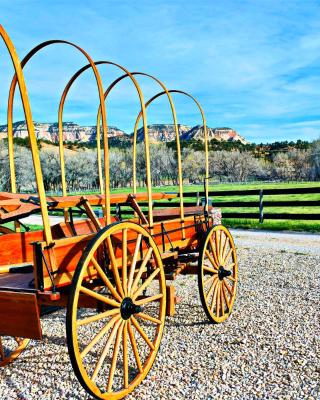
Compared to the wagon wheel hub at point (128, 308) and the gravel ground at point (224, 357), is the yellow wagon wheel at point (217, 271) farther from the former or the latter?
the wagon wheel hub at point (128, 308)

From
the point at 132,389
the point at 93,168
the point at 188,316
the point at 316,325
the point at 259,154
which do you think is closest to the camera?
the point at 132,389

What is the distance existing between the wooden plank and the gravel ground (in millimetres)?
780

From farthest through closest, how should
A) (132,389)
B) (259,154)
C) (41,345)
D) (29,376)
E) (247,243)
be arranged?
(259,154)
(247,243)
(41,345)
(29,376)
(132,389)

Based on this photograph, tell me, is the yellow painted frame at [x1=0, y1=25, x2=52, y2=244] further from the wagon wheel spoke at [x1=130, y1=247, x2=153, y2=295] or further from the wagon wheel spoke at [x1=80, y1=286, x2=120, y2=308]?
the wagon wheel spoke at [x1=130, y1=247, x2=153, y2=295]

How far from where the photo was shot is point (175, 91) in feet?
16.3

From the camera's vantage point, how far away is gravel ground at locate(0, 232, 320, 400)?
315 cm

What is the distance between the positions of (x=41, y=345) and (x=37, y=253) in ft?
6.19

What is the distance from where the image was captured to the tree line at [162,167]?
59253 millimetres

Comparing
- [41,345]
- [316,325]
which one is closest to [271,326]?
[316,325]

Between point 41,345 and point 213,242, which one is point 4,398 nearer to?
point 41,345

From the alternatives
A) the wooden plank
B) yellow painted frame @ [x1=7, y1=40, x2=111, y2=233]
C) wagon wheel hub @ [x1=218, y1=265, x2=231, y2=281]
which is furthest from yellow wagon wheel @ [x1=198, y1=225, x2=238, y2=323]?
the wooden plank

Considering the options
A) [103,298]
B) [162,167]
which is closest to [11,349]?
[103,298]

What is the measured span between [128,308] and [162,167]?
78.4 metres

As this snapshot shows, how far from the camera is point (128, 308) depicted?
311 cm
